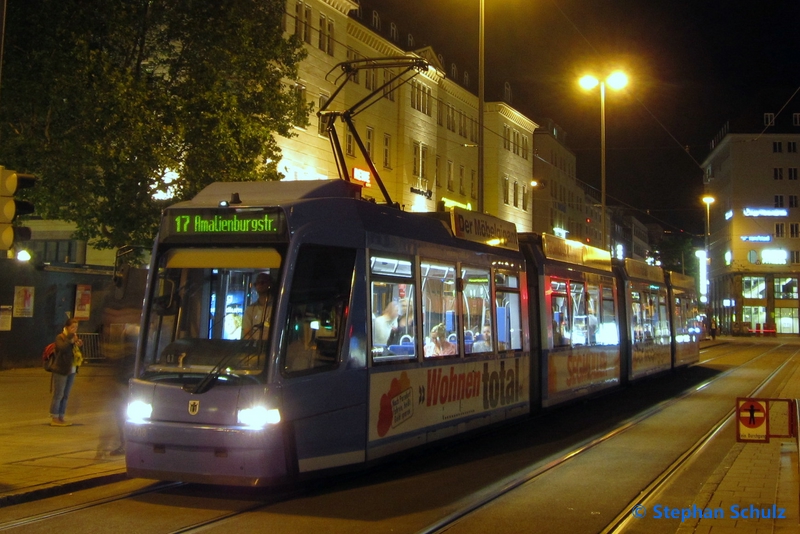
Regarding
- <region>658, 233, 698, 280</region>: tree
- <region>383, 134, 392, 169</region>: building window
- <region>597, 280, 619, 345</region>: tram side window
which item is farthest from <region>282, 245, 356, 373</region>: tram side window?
<region>658, 233, 698, 280</region>: tree

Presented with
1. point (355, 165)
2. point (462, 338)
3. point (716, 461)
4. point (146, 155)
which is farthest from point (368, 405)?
point (355, 165)

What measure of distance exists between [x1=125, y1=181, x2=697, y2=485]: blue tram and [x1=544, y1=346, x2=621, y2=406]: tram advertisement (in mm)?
4402

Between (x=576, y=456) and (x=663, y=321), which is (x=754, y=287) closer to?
(x=663, y=321)

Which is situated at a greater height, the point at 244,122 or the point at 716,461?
the point at 244,122

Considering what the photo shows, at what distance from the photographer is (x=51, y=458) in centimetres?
1076

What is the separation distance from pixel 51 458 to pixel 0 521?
2.85 m

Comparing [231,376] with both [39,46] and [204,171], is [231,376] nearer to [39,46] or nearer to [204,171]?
[204,171]

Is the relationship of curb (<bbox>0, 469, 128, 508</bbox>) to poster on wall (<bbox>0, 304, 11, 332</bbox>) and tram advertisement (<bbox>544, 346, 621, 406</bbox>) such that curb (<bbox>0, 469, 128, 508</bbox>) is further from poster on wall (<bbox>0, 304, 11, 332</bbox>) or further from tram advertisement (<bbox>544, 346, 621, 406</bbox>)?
poster on wall (<bbox>0, 304, 11, 332</bbox>)

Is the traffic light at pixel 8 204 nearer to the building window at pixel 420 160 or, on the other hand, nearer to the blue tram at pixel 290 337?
the blue tram at pixel 290 337

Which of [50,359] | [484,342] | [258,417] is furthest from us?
[50,359]

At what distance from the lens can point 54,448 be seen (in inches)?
453

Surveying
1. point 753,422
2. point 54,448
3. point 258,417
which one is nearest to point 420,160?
point 54,448

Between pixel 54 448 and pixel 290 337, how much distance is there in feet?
15.0

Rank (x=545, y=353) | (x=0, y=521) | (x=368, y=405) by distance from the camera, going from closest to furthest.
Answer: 1. (x=0, y=521)
2. (x=368, y=405)
3. (x=545, y=353)
